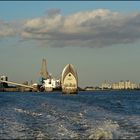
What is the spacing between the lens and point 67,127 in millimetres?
29531

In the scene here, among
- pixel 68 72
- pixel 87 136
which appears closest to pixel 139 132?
pixel 87 136

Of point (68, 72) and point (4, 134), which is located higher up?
point (68, 72)

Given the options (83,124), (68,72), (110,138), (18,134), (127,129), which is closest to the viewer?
(110,138)

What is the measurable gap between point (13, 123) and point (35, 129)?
488cm

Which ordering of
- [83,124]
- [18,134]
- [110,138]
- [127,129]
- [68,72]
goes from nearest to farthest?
[110,138] < [18,134] < [127,129] < [83,124] < [68,72]

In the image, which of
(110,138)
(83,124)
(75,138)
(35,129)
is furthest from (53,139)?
(83,124)

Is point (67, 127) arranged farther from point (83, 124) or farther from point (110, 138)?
point (110, 138)

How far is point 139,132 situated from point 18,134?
655 cm

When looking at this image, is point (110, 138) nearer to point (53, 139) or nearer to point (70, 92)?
point (53, 139)

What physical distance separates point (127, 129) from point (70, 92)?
409 feet

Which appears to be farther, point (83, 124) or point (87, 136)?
point (83, 124)

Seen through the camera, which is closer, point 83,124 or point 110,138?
point 110,138

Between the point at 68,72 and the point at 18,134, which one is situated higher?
the point at 68,72

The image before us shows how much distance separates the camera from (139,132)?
26.6 metres
